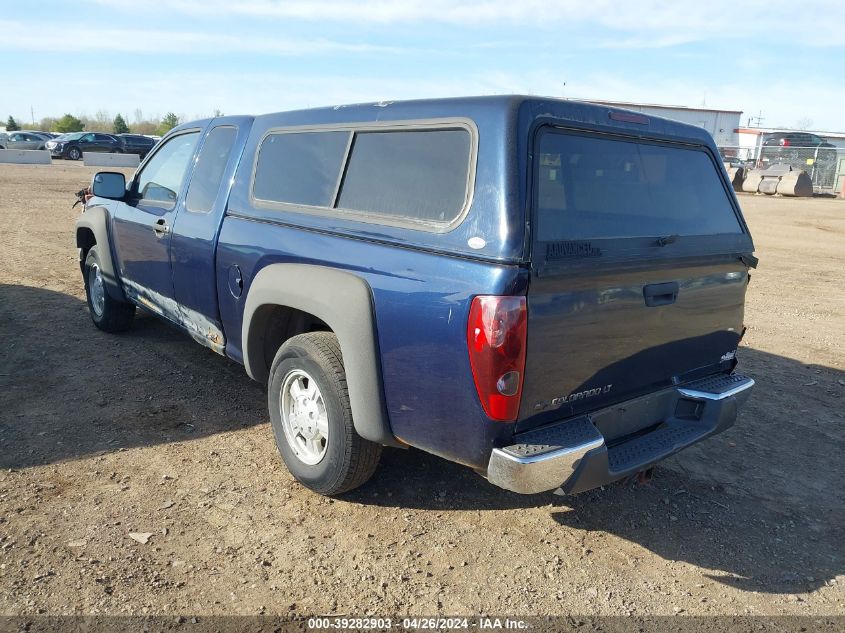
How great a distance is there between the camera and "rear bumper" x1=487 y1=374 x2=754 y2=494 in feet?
8.87

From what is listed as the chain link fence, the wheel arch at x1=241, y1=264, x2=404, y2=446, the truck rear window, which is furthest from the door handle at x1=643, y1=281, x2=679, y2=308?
the chain link fence

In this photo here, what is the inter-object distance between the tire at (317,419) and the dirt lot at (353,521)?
20 cm

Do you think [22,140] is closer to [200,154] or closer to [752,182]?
[752,182]

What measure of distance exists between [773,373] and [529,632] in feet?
13.5

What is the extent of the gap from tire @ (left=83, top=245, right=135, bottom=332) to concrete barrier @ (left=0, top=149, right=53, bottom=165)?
28064mm

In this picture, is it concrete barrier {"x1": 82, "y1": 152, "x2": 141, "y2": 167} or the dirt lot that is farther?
concrete barrier {"x1": 82, "y1": 152, "x2": 141, "y2": 167}

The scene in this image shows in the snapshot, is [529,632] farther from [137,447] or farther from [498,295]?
[137,447]

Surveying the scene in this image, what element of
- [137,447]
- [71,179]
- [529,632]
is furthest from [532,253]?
[71,179]

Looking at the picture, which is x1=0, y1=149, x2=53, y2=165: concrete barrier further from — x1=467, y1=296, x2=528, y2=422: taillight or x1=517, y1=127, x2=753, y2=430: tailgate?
x1=467, y1=296, x2=528, y2=422: taillight

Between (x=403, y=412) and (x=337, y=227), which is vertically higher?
(x=337, y=227)

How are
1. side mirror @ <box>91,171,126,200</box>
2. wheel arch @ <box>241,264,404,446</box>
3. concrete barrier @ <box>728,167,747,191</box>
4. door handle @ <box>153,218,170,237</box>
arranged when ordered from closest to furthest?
1. wheel arch @ <box>241,264,404,446</box>
2. door handle @ <box>153,218,170,237</box>
3. side mirror @ <box>91,171,126,200</box>
4. concrete barrier @ <box>728,167,747,191</box>

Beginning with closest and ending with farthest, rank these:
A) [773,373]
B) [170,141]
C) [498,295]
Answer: [498,295] → [170,141] → [773,373]

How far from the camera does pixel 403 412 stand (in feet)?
9.83

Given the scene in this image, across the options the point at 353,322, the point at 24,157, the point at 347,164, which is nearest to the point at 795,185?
the point at 347,164
